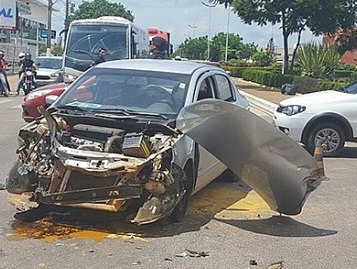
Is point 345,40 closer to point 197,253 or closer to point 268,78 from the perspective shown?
point 268,78

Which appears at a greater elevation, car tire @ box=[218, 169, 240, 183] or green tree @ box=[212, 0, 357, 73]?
green tree @ box=[212, 0, 357, 73]

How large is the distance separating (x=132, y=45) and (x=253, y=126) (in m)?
15.9

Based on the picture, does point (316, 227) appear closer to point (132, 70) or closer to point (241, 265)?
point (241, 265)

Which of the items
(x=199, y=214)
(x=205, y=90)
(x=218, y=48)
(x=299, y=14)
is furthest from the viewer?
(x=218, y=48)

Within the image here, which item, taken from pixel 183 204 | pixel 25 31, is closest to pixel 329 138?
pixel 183 204

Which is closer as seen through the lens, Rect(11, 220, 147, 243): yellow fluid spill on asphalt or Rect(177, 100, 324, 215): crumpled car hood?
Rect(11, 220, 147, 243): yellow fluid spill on asphalt

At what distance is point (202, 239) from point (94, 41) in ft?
54.5

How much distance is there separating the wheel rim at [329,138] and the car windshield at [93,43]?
1032 centimetres

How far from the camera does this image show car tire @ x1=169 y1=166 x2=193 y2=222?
7760 millimetres

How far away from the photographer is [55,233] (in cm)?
730

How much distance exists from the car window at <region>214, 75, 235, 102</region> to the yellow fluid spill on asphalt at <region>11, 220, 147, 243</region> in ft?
9.68

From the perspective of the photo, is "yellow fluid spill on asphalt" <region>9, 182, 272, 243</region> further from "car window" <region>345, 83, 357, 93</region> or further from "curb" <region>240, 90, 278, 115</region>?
"curb" <region>240, 90, 278, 115</region>

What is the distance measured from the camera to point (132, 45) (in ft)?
77.2

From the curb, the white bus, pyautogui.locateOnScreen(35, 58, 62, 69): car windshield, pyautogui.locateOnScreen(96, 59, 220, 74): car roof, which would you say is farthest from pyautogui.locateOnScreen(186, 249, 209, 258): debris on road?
pyautogui.locateOnScreen(35, 58, 62, 69): car windshield
